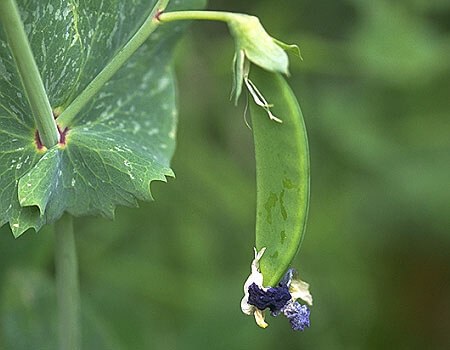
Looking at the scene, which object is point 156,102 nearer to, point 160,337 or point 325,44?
point 160,337

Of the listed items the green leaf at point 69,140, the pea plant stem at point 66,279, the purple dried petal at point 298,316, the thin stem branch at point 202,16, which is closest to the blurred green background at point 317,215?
the pea plant stem at point 66,279

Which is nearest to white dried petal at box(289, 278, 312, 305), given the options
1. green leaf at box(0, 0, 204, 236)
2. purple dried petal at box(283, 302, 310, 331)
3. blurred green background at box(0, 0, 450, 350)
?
purple dried petal at box(283, 302, 310, 331)

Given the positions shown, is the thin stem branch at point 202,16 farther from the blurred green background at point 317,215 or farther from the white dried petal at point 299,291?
the blurred green background at point 317,215

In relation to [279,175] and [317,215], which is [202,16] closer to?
[279,175]

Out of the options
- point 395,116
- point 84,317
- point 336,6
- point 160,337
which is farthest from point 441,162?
point 84,317

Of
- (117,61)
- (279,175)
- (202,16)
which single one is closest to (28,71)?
(117,61)

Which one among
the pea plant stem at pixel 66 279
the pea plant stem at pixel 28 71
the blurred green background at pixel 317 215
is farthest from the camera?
the blurred green background at pixel 317 215
